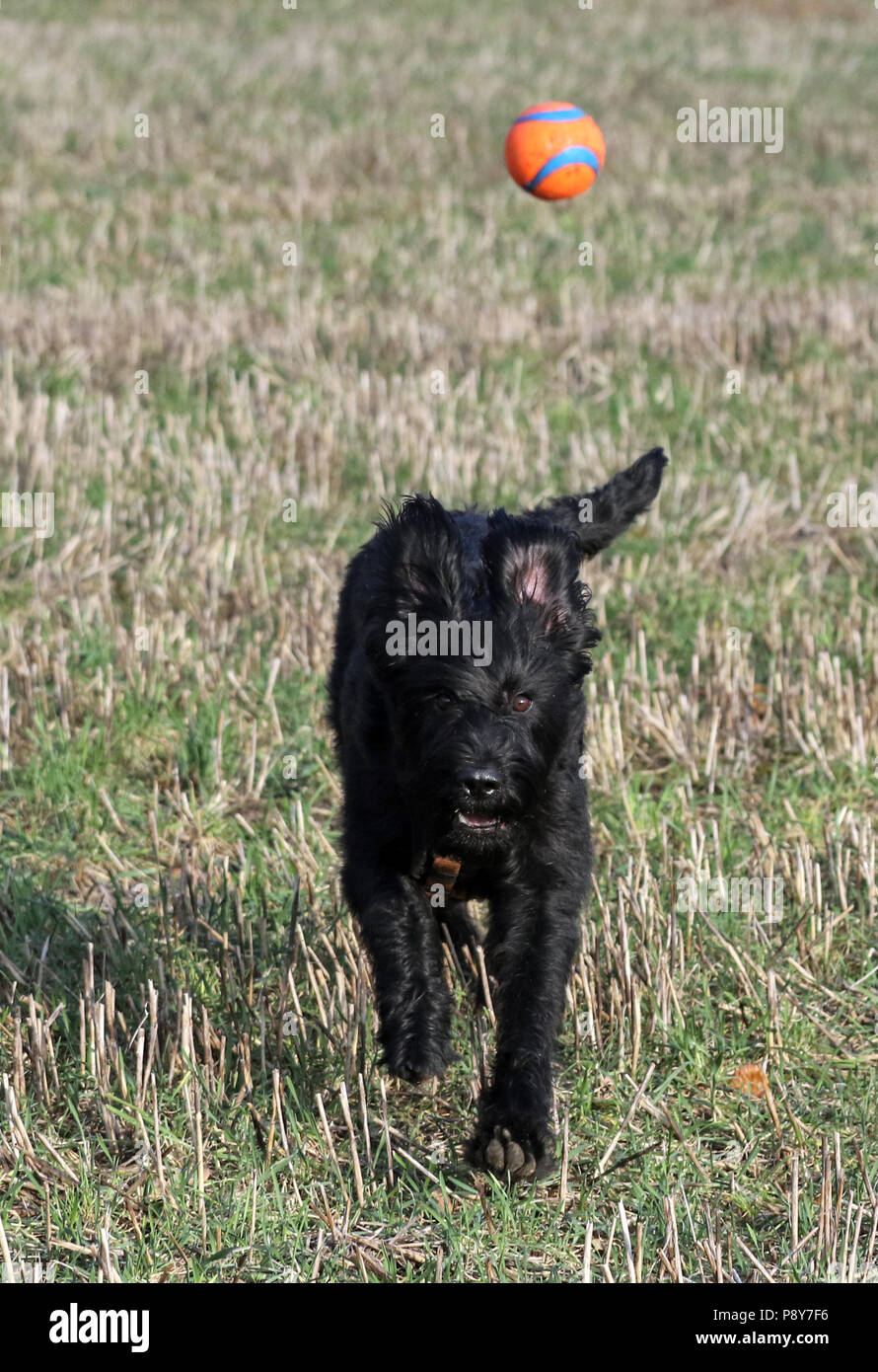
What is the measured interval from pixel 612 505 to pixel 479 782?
1805mm

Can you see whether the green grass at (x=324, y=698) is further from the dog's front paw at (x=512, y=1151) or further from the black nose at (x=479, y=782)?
the black nose at (x=479, y=782)

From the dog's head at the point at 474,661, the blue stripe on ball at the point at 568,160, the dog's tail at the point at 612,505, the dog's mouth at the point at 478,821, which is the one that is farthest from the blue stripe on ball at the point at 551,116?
the dog's mouth at the point at 478,821

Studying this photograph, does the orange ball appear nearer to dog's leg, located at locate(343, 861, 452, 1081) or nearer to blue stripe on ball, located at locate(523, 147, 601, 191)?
blue stripe on ball, located at locate(523, 147, 601, 191)

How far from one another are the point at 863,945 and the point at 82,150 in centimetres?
1391

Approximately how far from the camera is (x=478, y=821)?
3.71 m

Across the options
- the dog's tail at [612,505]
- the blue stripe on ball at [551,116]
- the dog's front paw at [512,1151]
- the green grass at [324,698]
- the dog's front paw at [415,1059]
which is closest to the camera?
the dog's front paw at [512,1151]

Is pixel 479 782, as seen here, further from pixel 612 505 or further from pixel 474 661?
pixel 612 505

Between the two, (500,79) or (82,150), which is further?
(500,79)

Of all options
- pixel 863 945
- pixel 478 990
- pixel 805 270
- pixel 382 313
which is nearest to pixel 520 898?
pixel 478 990

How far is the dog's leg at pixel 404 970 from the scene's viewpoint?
3.82 m

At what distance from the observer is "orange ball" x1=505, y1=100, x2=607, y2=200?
8094mm

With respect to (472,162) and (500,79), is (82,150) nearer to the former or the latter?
(472,162)

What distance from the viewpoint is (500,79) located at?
20.6 meters

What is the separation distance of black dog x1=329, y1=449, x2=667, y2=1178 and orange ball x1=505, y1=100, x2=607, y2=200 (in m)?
4.42
